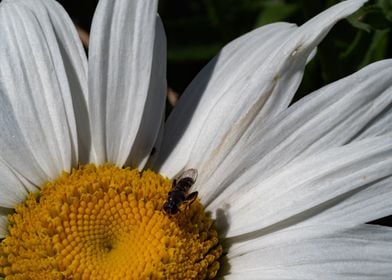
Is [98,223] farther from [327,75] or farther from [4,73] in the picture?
[327,75]

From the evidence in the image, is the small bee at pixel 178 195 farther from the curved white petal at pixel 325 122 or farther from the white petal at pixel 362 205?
the white petal at pixel 362 205

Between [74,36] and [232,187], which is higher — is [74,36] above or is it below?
above

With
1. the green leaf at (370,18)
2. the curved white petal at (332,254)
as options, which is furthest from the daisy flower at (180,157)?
the green leaf at (370,18)

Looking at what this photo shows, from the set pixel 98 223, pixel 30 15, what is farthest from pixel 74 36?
pixel 98 223


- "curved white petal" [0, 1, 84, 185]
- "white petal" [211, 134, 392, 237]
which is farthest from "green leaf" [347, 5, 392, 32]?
"curved white petal" [0, 1, 84, 185]

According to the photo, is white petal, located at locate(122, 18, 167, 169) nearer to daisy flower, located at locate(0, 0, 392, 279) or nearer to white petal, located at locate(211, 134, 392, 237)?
daisy flower, located at locate(0, 0, 392, 279)

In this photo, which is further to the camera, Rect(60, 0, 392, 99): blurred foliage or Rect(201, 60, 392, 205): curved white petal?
Rect(60, 0, 392, 99): blurred foliage
